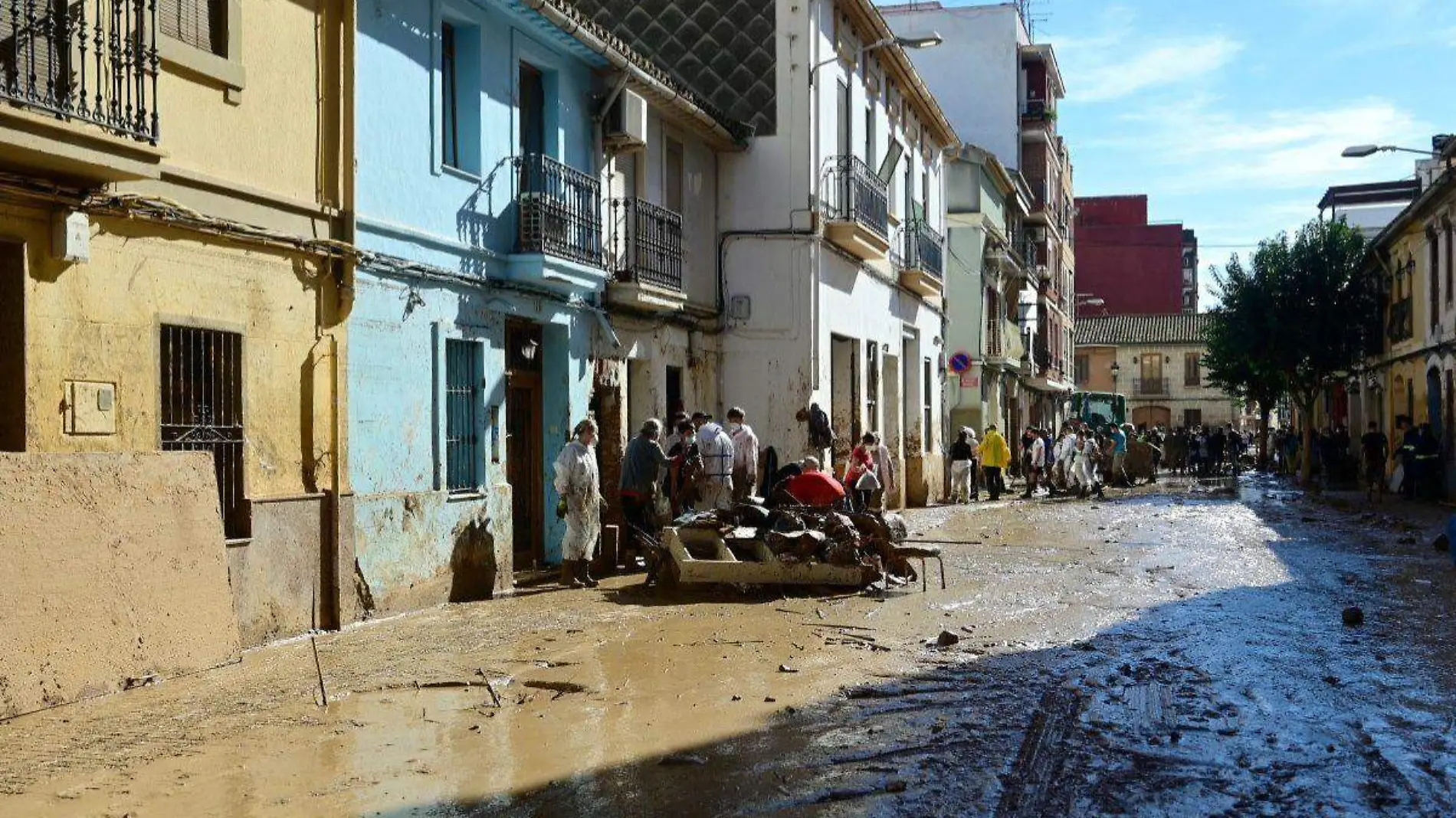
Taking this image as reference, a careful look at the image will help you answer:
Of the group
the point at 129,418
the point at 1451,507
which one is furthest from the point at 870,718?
the point at 1451,507

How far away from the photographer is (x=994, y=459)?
32.0m

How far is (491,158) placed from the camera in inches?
569

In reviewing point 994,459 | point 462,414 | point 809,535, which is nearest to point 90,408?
point 462,414

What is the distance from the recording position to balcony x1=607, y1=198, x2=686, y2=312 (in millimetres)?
17094

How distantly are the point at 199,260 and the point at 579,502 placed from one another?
505 cm

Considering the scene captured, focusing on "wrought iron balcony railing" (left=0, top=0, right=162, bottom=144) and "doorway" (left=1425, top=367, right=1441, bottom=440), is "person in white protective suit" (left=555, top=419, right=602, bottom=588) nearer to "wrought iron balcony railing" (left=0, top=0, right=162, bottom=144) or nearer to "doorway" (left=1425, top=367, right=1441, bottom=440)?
"wrought iron balcony railing" (left=0, top=0, right=162, bottom=144)

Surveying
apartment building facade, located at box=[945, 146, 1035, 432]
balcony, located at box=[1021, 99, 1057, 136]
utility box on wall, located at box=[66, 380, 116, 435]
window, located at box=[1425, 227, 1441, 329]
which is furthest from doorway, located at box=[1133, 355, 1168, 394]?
utility box on wall, located at box=[66, 380, 116, 435]

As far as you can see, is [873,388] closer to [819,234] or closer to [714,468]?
[819,234]

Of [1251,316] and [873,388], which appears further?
[1251,316]

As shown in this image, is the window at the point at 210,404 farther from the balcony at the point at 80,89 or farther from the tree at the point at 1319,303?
the tree at the point at 1319,303

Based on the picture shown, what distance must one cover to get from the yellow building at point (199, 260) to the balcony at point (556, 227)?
10.3 feet

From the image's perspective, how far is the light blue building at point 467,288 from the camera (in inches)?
488

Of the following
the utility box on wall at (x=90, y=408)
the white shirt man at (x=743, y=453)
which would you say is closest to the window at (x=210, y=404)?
the utility box on wall at (x=90, y=408)

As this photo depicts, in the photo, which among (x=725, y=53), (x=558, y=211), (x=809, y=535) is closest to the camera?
(x=809, y=535)
